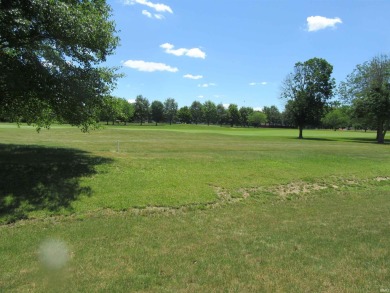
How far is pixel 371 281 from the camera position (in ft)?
18.4

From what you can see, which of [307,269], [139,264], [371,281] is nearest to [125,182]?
[139,264]

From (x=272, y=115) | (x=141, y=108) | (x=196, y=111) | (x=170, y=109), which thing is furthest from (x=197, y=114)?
(x=272, y=115)

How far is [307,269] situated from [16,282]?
5.18m

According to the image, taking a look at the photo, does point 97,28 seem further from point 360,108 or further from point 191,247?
point 360,108

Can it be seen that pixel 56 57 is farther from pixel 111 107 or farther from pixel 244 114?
pixel 244 114

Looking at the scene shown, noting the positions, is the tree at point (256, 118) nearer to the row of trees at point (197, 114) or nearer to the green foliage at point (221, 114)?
the row of trees at point (197, 114)

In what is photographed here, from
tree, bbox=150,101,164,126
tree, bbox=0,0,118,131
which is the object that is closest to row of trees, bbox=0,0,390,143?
tree, bbox=0,0,118,131

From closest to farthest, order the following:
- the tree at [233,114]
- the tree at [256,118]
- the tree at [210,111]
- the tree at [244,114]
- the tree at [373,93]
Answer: the tree at [373,93]
the tree at [233,114]
the tree at [210,111]
the tree at [256,118]
the tree at [244,114]

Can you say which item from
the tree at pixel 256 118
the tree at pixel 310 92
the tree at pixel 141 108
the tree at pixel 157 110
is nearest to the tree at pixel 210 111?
the tree at pixel 256 118

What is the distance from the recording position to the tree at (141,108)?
139375 mm

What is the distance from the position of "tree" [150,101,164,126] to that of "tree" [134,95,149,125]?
3374 millimetres

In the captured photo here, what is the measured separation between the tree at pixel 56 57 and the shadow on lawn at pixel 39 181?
2.13 m

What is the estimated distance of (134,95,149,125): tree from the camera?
457ft

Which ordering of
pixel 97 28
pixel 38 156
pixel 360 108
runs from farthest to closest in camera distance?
pixel 360 108 < pixel 38 156 < pixel 97 28
